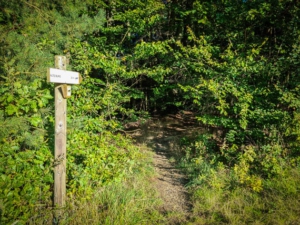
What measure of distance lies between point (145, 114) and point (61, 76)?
4052 millimetres

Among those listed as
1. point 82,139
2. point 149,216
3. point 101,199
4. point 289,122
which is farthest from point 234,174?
point 82,139

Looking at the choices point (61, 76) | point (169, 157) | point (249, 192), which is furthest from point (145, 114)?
point (61, 76)

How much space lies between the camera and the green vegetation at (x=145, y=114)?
9.12ft

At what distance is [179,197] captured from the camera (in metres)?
4.02

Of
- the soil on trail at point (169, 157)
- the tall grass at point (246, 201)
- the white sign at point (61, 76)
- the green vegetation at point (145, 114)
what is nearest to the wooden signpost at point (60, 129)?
the white sign at point (61, 76)

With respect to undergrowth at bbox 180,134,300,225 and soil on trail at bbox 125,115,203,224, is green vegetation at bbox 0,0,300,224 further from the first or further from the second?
soil on trail at bbox 125,115,203,224

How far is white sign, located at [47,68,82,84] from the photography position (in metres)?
2.48

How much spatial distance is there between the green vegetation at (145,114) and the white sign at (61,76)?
445 mm

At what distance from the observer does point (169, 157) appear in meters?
6.17

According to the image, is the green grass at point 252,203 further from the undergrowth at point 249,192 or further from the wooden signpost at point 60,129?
the wooden signpost at point 60,129

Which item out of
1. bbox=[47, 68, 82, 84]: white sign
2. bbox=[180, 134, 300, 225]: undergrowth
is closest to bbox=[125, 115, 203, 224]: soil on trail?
bbox=[180, 134, 300, 225]: undergrowth

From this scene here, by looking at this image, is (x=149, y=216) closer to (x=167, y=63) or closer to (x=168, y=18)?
(x=167, y=63)

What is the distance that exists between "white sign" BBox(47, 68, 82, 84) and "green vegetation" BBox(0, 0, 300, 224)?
0.45 metres

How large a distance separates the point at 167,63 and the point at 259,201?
4.16 metres
